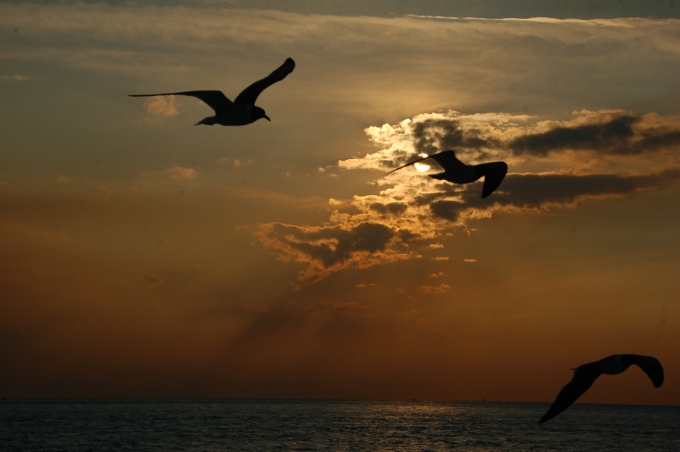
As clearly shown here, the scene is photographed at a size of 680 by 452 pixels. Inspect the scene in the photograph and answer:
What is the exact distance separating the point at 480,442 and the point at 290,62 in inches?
3021

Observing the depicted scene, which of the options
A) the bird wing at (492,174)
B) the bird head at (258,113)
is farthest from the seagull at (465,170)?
the bird head at (258,113)

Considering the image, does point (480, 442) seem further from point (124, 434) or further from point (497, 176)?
point (497, 176)

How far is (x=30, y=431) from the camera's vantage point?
102 meters

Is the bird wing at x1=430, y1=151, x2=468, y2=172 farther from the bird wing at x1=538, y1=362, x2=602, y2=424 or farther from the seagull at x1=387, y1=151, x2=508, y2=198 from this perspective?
the bird wing at x1=538, y1=362, x2=602, y2=424

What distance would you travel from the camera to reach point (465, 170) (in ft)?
74.3

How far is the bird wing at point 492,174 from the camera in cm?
2087

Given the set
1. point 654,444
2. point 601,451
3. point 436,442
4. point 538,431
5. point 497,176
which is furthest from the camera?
point 538,431

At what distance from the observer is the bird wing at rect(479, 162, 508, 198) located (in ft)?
68.5

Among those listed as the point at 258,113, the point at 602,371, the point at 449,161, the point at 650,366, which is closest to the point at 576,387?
the point at 602,371

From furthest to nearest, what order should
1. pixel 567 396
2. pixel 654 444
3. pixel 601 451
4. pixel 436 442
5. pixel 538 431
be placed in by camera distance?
pixel 538 431 → pixel 654 444 → pixel 436 442 → pixel 601 451 → pixel 567 396

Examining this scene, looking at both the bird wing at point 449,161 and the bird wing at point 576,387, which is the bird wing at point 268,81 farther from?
the bird wing at point 576,387

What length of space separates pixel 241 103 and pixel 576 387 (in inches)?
445

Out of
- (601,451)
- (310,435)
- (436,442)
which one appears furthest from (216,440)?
(601,451)

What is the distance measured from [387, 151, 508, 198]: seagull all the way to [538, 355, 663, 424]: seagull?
5.35 metres
